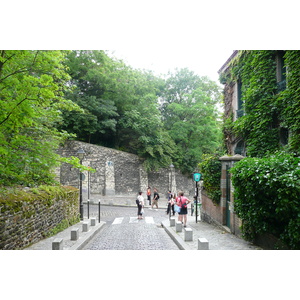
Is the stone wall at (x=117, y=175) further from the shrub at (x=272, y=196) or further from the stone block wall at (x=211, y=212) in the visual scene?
the shrub at (x=272, y=196)

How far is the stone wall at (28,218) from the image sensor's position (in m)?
4.23

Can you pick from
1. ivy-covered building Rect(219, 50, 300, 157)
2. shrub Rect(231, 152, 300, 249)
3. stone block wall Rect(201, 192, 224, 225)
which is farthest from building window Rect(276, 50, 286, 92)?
stone block wall Rect(201, 192, 224, 225)

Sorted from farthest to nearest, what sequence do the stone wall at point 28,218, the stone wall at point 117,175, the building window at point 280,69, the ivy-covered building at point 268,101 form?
1. the stone wall at point 117,175
2. the building window at point 280,69
3. the ivy-covered building at point 268,101
4. the stone wall at point 28,218

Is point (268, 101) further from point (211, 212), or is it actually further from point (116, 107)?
point (116, 107)

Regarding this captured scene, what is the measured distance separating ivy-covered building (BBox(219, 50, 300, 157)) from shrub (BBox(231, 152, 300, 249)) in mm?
1631

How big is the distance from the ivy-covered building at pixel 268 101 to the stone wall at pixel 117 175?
11.2m

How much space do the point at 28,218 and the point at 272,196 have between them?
4624 mm

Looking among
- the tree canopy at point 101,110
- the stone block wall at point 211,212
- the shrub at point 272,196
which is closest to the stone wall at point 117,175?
the tree canopy at point 101,110

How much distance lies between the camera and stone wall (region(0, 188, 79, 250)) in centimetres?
423

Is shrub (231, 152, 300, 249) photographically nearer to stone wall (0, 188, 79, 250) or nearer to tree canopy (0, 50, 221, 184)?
tree canopy (0, 50, 221, 184)

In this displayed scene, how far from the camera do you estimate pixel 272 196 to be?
3932mm

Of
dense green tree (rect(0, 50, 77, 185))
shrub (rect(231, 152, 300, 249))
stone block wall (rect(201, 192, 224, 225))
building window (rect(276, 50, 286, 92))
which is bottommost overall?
stone block wall (rect(201, 192, 224, 225))

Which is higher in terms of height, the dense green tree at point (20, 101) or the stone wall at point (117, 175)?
the dense green tree at point (20, 101)

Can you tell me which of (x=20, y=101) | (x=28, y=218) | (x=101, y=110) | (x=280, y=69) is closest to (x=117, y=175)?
(x=101, y=110)
